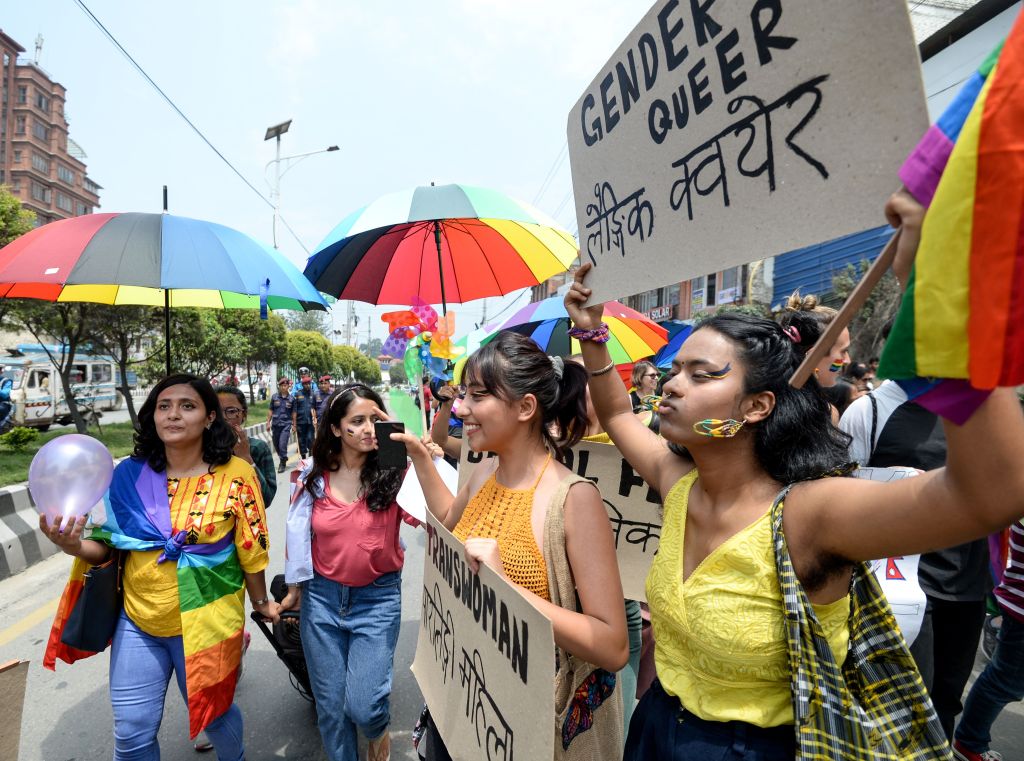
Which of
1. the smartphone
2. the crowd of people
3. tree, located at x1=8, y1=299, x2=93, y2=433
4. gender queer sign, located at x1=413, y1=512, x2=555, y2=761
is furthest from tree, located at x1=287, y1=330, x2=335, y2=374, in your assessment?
gender queer sign, located at x1=413, y1=512, x2=555, y2=761


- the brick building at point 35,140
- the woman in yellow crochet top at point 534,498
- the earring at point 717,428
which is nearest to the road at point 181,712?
the woman in yellow crochet top at point 534,498

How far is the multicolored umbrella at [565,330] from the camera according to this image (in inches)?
157

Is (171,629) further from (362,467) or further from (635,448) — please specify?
(635,448)

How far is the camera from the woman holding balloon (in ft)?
7.04

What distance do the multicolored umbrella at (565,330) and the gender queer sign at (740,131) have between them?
92.9 inches

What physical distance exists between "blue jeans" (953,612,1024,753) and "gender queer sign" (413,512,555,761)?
2244 millimetres

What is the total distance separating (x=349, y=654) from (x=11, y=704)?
1.09 meters

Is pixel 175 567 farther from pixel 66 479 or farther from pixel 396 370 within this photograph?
pixel 396 370

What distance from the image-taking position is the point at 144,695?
A: 212cm

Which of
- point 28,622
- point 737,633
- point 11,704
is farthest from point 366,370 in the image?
point 737,633

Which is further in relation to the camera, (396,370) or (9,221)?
(9,221)

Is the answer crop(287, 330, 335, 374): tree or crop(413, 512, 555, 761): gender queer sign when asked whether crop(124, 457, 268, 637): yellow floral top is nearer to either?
crop(413, 512, 555, 761): gender queer sign

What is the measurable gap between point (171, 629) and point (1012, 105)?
2743mm

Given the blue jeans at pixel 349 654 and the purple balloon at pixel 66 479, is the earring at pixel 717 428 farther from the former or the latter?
the purple balloon at pixel 66 479
